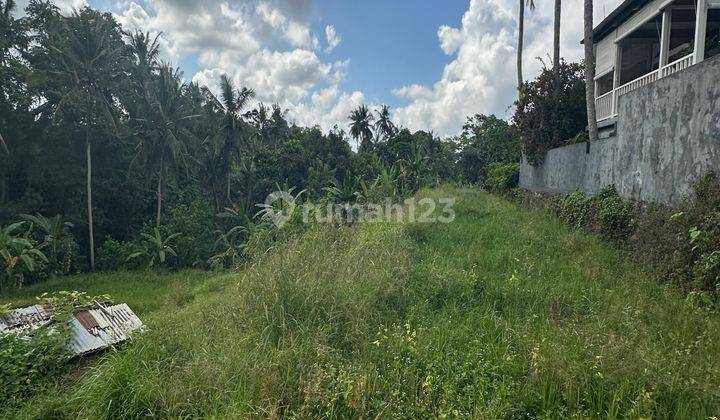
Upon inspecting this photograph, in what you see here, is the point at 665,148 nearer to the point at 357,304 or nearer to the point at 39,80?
the point at 357,304

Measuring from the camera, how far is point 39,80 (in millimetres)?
14680

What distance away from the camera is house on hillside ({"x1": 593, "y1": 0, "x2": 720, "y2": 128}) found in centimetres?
802

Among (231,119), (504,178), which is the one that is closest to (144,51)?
(231,119)

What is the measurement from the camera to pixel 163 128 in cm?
1922

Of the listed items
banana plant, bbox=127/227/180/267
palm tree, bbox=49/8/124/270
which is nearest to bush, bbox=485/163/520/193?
banana plant, bbox=127/227/180/267

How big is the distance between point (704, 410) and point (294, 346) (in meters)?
2.76

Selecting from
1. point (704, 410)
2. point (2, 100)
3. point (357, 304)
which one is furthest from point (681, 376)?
point (2, 100)

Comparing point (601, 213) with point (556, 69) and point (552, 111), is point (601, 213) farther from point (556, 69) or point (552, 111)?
point (556, 69)

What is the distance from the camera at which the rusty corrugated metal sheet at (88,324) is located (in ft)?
11.3

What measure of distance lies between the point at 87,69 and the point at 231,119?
7.44m

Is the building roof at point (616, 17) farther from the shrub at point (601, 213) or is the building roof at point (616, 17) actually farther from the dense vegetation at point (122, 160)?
the shrub at point (601, 213)

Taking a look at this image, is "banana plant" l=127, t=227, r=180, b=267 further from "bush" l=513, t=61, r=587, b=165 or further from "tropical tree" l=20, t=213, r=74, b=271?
"bush" l=513, t=61, r=587, b=165

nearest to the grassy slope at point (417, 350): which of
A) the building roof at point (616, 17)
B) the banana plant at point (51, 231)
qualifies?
the building roof at point (616, 17)

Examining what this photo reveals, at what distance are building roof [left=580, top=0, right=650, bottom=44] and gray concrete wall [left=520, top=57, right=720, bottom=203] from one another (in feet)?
16.0
